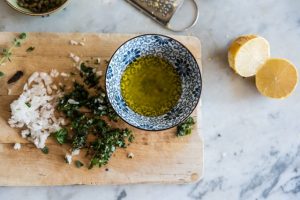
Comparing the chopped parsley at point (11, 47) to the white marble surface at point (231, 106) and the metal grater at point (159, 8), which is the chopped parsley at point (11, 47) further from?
the metal grater at point (159, 8)

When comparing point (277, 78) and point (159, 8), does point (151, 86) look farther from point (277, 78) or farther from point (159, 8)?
point (277, 78)

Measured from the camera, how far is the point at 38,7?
67.2 inches

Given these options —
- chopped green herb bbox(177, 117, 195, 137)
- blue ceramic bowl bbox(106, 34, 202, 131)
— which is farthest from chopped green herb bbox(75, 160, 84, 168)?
chopped green herb bbox(177, 117, 195, 137)

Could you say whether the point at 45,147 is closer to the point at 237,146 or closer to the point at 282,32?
the point at 237,146

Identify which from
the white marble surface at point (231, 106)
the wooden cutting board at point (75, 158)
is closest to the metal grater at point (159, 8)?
the white marble surface at point (231, 106)

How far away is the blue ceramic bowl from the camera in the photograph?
1.58 meters

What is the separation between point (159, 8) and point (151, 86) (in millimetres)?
290

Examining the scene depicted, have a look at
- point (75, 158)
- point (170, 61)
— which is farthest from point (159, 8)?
point (75, 158)

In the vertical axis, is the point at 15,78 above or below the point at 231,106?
below

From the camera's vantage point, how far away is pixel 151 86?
5.42 feet

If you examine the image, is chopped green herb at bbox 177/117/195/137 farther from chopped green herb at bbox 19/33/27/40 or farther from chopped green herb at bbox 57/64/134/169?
chopped green herb at bbox 19/33/27/40

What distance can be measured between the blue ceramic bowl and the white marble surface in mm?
146

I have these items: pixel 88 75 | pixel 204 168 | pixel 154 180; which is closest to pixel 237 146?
pixel 204 168

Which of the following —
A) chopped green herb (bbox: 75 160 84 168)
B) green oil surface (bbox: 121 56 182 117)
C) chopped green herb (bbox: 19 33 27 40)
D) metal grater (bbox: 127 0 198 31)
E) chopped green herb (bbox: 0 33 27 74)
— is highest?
metal grater (bbox: 127 0 198 31)
